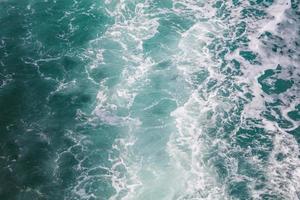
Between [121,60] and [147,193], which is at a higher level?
[121,60]

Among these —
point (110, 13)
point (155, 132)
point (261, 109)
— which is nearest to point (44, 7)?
point (110, 13)

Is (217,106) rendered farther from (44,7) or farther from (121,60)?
(44,7)

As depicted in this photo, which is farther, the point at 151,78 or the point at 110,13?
the point at 110,13

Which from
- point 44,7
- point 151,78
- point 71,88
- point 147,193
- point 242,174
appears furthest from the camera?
point 44,7

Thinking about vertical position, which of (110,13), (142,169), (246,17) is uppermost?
A: (110,13)

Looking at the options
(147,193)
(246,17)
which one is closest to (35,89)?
(147,193)

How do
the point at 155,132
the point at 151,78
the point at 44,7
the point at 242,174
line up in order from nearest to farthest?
the point at 242,174 → the point at 155,132 → the point at 151,78 → the point at 44,7

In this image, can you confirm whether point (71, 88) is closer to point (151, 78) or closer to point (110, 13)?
point (151, 78)
